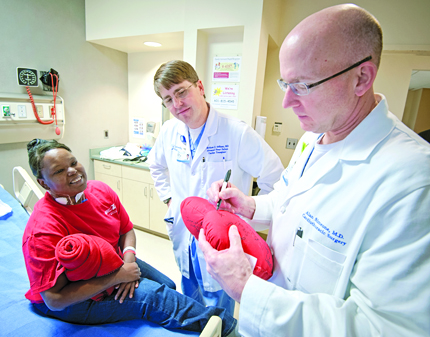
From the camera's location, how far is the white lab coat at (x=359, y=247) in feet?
1.60

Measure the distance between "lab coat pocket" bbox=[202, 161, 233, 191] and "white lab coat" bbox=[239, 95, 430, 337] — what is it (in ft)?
2.50

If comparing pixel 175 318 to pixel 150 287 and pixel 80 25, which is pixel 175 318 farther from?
pixel 80 25

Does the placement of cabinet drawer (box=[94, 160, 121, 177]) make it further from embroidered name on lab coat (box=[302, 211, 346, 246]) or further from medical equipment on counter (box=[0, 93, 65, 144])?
embroidered name on lab coat (box=[302, 211, 346, 246])

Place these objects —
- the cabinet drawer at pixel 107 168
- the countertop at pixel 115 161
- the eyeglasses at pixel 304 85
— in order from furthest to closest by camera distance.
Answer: the cabinet drawer at pixel 107 168 → the countertop at pixel 115 161 → the eyeglasses at pixel 304 85

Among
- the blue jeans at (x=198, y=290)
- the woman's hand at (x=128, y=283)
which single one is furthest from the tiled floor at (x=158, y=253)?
the woman's hand at (x=128, y=283)

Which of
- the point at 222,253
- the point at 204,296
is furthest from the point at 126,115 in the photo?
the point at 222,253

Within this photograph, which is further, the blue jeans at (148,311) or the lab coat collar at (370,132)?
the blue jeans at (148,311)

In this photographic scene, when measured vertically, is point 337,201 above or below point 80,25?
below

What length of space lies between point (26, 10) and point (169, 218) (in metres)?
2.61

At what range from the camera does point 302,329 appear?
0.56 m

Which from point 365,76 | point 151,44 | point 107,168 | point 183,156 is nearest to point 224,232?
point 365,76

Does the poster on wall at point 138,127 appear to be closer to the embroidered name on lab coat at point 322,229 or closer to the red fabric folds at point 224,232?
the red fabric folds at point 224,232

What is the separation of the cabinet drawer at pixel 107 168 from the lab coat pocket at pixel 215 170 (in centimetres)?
191

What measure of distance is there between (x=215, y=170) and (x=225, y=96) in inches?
43.3
